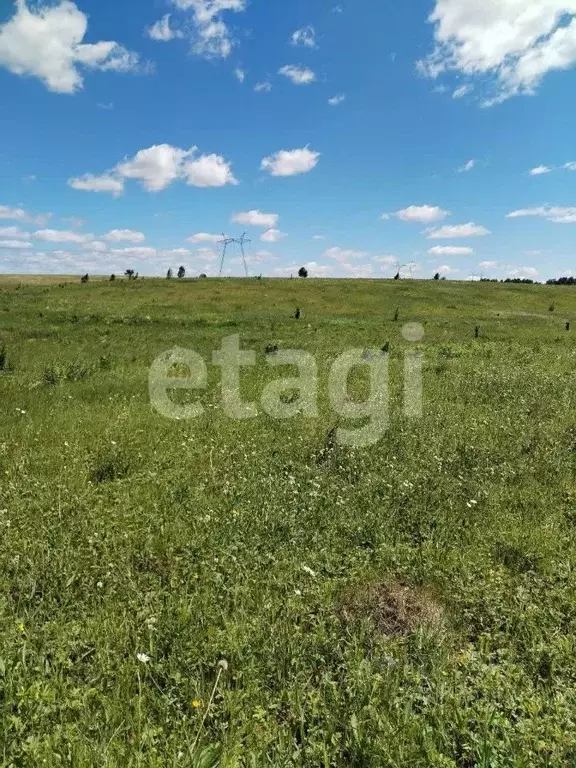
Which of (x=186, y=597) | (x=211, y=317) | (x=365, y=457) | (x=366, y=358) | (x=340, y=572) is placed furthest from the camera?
(x=211, y=317)

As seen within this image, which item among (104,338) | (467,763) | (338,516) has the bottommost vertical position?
(467,763)

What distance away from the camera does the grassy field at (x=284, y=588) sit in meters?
3.89

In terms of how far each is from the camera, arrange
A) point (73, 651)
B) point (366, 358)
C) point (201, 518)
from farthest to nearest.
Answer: point (366, 358), point (201, 518), point (73, 651)

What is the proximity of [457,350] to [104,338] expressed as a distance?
53.4 feet

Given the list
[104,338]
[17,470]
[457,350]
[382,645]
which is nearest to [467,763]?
[382,645]

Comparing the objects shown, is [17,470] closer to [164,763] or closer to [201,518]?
[201,518]

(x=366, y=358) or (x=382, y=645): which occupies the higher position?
(x=366, y=358)

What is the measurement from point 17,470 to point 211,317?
27686 millimetres

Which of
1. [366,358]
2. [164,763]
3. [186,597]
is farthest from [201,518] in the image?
[366,358]

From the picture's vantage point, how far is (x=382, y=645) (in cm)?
482

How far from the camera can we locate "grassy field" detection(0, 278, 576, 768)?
3.89 m

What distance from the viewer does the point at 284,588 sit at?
5637 mm

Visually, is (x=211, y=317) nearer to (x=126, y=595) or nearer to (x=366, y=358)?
(x=366, y=358)

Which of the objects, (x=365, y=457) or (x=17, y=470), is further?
(x=365, y=457)
